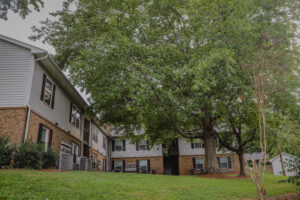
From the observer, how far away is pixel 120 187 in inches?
269

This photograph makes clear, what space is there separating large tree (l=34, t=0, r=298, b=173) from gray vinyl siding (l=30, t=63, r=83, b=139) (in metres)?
1.89

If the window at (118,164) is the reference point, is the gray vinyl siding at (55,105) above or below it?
above

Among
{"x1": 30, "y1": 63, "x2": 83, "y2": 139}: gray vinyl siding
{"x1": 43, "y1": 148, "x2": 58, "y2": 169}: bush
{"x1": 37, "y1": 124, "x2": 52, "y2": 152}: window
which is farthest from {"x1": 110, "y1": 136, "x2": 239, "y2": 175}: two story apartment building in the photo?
{"x1": 43, "y1": 148, "x2": 58, "y2": 169}: bush

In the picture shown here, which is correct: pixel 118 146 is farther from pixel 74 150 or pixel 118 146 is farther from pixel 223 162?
pixel 74 150

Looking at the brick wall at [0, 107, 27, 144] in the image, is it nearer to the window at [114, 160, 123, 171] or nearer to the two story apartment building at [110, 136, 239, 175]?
the two story apartment building at [110, 136, 239, 175]

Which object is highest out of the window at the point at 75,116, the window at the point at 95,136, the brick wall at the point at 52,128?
the window at the point at 75,116

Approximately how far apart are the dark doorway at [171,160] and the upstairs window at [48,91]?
18.3m

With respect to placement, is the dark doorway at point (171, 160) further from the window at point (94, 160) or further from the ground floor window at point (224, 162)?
the window at point (94, 160)

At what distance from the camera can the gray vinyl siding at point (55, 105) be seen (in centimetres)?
1188

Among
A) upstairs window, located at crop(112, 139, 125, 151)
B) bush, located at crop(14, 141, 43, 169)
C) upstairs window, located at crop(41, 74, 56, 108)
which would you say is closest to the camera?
bush, located at crop(14, 141, 43, 169)

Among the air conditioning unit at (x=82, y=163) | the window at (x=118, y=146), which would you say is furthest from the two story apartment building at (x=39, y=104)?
the window at (x=118, y=146)

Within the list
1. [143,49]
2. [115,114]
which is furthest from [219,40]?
[115,114]

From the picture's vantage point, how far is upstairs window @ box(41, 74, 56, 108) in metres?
12.8

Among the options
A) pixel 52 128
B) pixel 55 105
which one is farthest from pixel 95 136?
pixel 52 128
